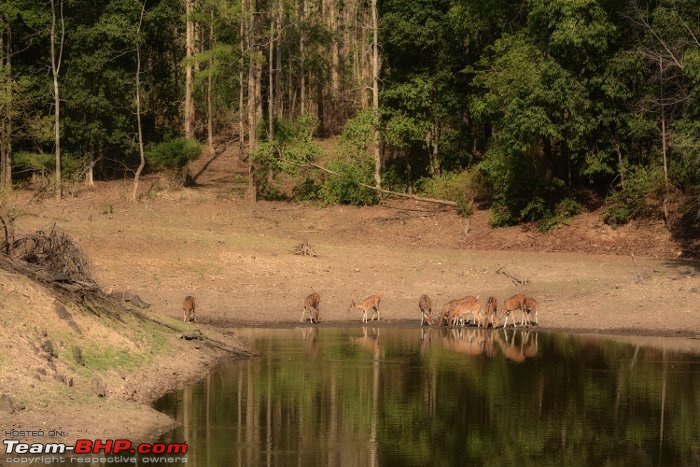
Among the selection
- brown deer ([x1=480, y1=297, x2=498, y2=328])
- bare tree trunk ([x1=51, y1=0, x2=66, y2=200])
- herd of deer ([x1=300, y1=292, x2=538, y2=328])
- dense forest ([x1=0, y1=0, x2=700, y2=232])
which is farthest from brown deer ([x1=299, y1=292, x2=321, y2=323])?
bare tree trunk ([x1=51, y1=0, x2=66, y2=200])

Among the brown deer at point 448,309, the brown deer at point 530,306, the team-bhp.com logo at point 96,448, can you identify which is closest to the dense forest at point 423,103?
the brown deer at point 530,306

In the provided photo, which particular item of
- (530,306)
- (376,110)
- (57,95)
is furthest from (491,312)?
(57,95)

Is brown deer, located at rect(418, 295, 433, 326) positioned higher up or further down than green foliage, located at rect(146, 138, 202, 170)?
further down

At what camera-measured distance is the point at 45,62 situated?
54.1 m

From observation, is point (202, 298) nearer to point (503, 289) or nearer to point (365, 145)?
point (503, 289)

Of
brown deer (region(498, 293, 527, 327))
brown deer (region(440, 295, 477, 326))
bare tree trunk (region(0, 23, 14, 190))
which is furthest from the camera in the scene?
bare tree trunk (region(0, 23, 14, 190))

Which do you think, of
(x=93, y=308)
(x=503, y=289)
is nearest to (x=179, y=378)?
(x=93, y=308)

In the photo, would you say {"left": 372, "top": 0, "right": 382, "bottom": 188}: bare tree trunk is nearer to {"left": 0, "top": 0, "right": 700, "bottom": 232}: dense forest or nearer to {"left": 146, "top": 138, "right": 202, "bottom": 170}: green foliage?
{"left": 0, "top": 0, "right": 700, "bottom": 232}: dense forest

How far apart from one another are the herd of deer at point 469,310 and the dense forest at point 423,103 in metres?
9.43

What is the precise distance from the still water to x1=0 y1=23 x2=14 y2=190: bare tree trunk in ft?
85.7

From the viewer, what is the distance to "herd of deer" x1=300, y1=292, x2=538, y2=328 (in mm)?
28953

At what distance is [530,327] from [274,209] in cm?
2023

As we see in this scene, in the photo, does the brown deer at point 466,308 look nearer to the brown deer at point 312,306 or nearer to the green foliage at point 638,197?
the brown deer at point 312,306

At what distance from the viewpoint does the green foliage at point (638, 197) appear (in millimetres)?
41219
